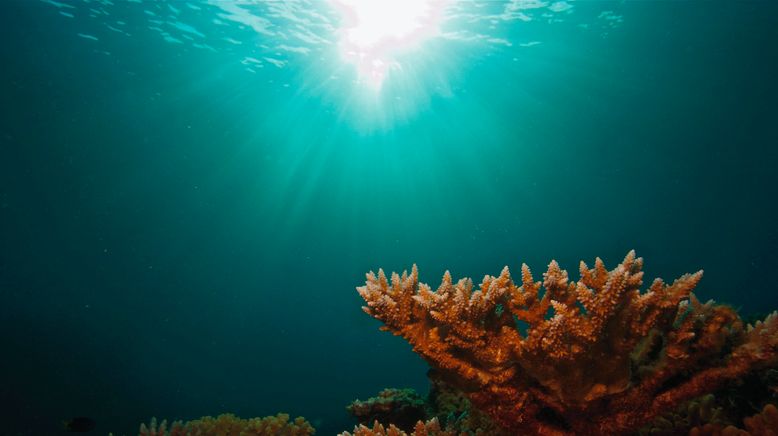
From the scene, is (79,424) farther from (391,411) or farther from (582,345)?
(582,345)

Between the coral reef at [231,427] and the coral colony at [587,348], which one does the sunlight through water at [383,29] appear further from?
the coral colony at [587,348]

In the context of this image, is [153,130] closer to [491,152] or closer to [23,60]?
[23,60]

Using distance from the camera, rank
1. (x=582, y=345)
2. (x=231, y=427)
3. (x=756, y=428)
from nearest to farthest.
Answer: (x=582, y=345), (x=756, y=428), (x=231, y=427)

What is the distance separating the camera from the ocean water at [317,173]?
19.5 metres

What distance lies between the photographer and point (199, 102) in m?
28.6

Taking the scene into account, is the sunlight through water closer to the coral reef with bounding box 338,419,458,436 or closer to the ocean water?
the ocean water

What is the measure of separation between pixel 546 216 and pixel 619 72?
32814 millimetres

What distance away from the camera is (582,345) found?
2283 millimetres

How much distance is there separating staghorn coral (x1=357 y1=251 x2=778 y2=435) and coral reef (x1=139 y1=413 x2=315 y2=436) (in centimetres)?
425

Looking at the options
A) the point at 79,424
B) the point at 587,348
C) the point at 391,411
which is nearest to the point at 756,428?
the point at 587,348

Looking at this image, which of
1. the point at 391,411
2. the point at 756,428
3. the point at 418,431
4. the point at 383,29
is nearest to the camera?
the point at 756,428

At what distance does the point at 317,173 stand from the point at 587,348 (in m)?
44.7

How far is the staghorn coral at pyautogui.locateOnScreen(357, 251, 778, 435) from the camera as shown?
2275 mm

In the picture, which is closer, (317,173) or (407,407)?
(407,407)
